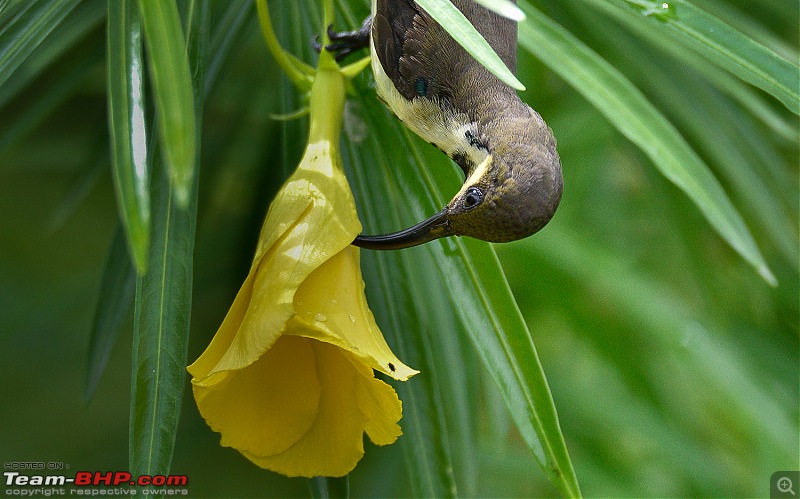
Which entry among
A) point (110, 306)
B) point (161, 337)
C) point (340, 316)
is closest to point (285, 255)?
point (340, 316)

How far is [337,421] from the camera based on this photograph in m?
0.67

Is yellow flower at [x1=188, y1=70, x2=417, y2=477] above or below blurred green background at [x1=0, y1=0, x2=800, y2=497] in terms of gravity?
above

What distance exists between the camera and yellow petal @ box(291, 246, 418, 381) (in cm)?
59

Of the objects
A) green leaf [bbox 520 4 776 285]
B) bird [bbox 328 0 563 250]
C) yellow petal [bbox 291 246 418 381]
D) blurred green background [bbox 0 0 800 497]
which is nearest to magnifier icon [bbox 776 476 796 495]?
blurred green background [bbox 0 0 800 497]

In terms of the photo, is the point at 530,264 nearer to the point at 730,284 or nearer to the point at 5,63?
the point at 730,284

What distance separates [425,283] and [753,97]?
484mm

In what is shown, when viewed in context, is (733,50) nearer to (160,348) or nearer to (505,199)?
(505,199)

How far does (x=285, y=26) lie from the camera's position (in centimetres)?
99

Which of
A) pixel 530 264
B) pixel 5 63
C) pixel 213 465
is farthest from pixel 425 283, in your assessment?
pixel 5 63

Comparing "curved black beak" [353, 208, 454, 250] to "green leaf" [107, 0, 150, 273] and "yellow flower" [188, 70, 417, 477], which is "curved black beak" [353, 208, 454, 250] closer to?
"yellow flower" [188, 70, 417, 477]

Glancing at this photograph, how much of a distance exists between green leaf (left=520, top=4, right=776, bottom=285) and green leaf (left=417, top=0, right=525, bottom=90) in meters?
0.18

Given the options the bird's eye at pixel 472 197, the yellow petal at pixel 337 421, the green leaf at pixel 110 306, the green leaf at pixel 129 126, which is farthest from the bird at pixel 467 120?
the green leaf at pixel 110 306

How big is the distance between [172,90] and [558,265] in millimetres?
876

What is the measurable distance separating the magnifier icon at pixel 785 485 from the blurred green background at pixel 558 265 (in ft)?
0.07
